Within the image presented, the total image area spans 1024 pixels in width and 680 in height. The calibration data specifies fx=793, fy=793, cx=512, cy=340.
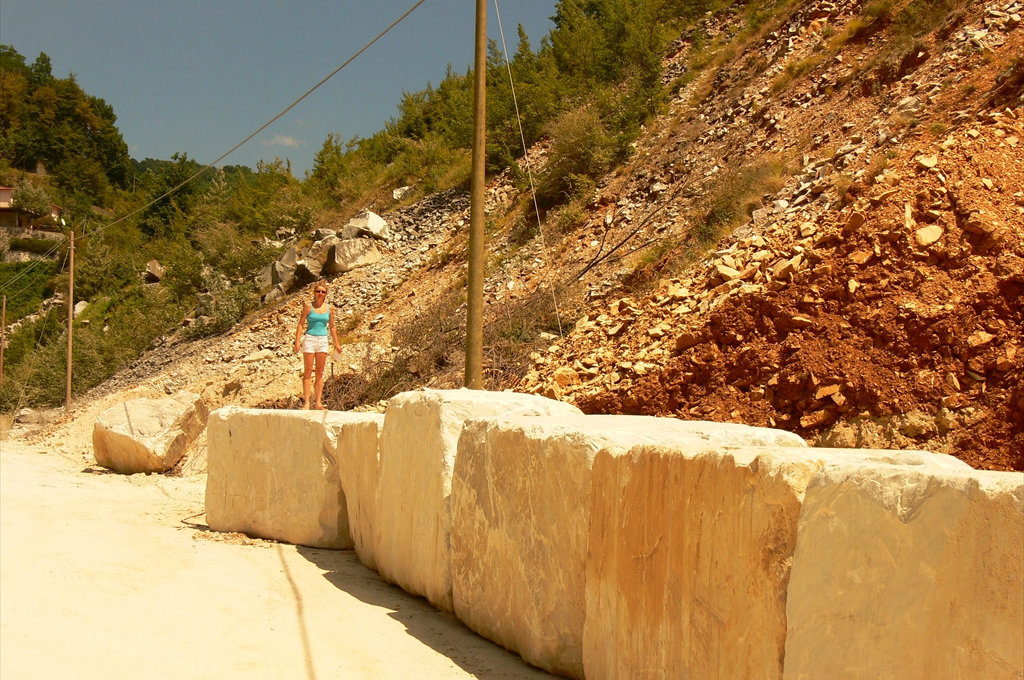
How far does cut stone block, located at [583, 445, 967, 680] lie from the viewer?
2531 mm

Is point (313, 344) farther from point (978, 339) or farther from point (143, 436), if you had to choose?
point (978, 339)

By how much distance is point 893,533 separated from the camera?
2.09 meters

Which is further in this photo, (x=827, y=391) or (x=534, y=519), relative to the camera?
(x=827, y=391)

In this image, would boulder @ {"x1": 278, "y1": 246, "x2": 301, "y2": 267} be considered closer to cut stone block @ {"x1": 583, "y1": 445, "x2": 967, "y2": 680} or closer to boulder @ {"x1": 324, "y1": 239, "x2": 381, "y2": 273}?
boulder @ {"x1": 324, "y1": 239, "x2": 381, "y2": 273}

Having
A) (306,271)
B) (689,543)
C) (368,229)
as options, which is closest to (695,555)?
(689,543)

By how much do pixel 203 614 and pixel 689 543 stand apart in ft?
11.2

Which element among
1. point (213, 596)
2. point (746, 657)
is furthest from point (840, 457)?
point (213, 596)

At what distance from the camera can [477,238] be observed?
8211 millimetres

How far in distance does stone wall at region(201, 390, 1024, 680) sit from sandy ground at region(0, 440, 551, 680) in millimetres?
316

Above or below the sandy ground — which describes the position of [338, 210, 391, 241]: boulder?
above

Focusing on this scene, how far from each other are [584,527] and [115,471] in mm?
11728

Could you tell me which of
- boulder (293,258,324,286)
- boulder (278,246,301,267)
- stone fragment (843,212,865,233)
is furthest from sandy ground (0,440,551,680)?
boulder (278,246,301,267)

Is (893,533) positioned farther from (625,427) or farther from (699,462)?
(625,427)

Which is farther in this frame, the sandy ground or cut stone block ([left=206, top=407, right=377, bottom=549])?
cut stone block ([left=206, top=407, right=377, bottom=549])
